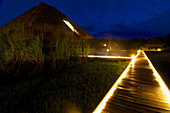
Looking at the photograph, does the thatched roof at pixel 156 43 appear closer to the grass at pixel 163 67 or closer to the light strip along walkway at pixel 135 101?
the grass at pixel 163 67

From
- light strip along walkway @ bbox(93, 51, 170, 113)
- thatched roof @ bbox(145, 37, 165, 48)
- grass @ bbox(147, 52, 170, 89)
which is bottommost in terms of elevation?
light strip along walkway @ bbox(93, 51, 170, 113)

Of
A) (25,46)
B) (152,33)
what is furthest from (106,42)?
(152,33)

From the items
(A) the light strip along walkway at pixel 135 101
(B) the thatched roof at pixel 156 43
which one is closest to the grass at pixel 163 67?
(A) the light strip along walkway at pixel 135 101

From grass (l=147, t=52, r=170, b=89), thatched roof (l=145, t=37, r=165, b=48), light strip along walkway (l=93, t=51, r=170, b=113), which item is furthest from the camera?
thatched roof (l=145, t=37, r=165, b=48)

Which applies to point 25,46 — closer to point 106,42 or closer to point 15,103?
point 15,103

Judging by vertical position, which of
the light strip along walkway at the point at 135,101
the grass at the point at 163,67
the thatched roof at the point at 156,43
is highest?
the thatched roof at the point at 156,43

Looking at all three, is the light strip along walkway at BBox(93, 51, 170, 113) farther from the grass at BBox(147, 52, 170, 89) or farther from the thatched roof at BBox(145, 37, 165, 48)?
the thatched roof at BBox(145, 37, 165, 48)

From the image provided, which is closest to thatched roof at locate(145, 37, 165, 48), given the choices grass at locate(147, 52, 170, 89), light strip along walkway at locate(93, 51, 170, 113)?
grass at locate(147, 52, 170, 89)

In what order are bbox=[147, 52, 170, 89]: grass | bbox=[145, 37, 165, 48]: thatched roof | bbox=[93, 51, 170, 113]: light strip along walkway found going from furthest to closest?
bbox=[145, 37, 165, 48]: thatched roof < bbox=[147, 52, 170, 89]: grass < bbox=[93, 51, 170, 113]: light strip along walkway

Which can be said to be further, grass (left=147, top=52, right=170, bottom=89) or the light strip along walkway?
grass (left=147, top=52, right=170, bottom=89)

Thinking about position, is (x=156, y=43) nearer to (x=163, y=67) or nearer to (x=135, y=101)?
(x=163, y=67)

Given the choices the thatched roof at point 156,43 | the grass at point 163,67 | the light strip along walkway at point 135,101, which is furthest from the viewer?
the thatched roof at point 156,43

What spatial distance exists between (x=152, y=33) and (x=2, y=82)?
360 feet

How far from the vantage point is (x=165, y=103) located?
1631 mm
